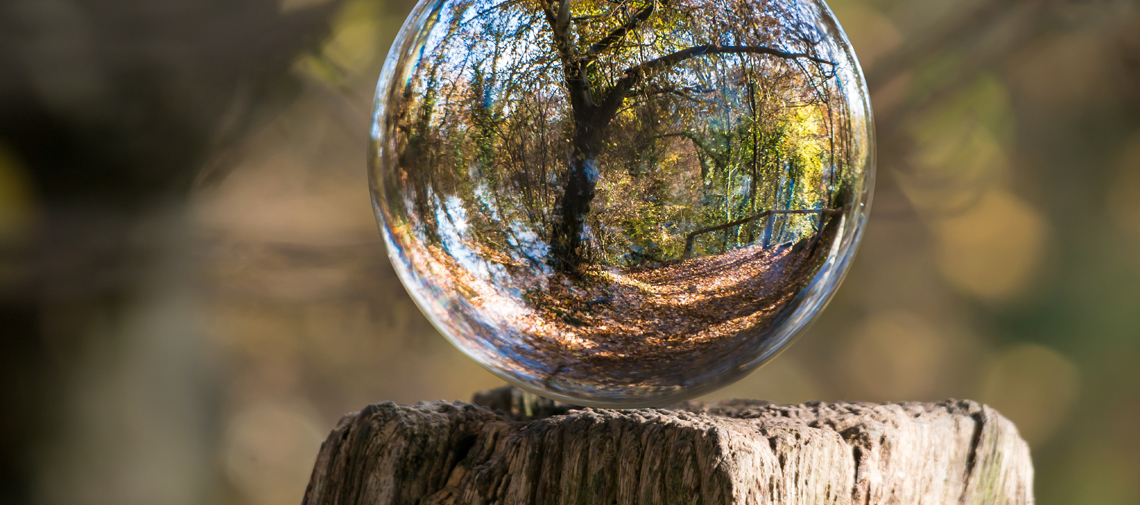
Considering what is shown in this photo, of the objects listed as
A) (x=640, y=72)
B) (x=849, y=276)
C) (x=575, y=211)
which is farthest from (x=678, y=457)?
(x=849, y=276)

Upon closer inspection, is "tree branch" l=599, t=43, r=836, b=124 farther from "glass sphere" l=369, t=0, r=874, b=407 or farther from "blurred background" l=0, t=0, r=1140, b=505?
"blurred background" l=0, t=0, r=1140, b=505

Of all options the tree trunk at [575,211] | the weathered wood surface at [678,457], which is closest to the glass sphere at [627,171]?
the tree trunk at [575,211]

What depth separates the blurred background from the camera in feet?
8.40

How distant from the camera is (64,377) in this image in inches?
94.6

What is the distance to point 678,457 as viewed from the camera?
3.24 ft

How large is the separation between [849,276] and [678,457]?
2060 mm

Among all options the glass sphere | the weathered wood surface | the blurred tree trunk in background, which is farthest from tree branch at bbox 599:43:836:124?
the blurred tree trunk in background

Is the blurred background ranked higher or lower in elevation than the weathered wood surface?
higher

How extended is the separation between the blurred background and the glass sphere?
1.73 m

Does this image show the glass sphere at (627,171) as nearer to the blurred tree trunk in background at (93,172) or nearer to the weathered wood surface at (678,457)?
the weathered wood surface at (678,457)

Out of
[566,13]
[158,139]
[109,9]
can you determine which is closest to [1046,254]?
[566,13]

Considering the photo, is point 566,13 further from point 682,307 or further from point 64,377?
point 64,377

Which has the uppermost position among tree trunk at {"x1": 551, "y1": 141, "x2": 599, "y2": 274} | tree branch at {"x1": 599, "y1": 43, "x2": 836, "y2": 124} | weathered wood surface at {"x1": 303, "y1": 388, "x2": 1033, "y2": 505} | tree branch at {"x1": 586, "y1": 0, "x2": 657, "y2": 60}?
tree branch at {"x1": 586, "y1": 0, "x2": 657, "y2": 60}

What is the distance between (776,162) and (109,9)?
7.27 ft
